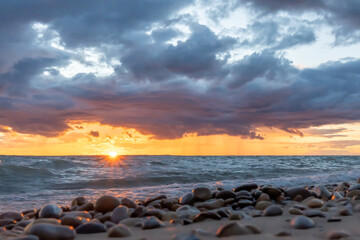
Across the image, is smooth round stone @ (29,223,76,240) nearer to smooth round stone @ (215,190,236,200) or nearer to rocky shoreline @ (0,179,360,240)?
rocky shoreline @ (0,179,360,240)

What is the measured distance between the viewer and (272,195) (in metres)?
4.79

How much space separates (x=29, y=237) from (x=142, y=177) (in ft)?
27.1

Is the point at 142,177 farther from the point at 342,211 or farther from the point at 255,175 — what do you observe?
the point at 342,211

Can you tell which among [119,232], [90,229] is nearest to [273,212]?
[119,232]

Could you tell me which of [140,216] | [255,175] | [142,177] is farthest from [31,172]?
[140,216]

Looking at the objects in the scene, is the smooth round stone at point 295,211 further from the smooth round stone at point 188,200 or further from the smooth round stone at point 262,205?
the smooth round stone at point 188,200

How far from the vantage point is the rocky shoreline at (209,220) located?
252 cm

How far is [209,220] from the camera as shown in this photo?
10.8 feet

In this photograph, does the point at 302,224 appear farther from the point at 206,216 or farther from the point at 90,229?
the point at 90,229

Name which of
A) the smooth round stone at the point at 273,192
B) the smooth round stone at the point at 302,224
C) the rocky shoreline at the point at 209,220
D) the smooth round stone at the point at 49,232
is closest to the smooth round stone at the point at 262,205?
the rocky shoreline at the point at 209,220

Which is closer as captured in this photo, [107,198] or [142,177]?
[107,198]

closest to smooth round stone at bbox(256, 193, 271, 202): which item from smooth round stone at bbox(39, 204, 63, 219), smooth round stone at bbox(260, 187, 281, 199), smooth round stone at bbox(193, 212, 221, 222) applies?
smooth round stone at bbox(260, 187, 281, 199)

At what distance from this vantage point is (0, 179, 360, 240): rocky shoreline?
2.52 m

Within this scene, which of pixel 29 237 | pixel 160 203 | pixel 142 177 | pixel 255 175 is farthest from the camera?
pixel 255 175
